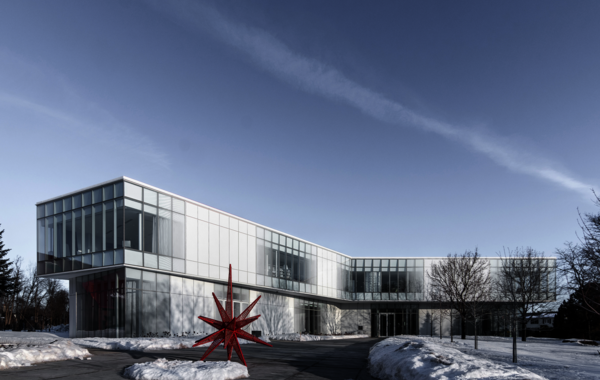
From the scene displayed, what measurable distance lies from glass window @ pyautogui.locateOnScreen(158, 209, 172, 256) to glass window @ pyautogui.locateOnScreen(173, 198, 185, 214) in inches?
28.9

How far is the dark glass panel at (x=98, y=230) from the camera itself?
30.0 m

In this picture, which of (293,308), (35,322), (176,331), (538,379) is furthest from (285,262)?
(35,322)

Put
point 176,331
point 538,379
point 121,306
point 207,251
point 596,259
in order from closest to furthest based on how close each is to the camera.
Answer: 1. point 538,379
2. point 596,259
3. point 121,306
4. point 176,331
5. point 207,251

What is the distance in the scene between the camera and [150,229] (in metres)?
30.5

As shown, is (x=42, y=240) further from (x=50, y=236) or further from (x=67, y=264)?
(x=67, y=264)

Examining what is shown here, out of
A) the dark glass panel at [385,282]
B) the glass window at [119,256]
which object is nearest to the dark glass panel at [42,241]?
the glass window at [119,256]

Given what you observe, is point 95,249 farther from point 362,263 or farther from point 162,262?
point 362,263

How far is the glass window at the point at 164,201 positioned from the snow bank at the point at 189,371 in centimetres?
2039

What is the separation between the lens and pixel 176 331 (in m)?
32.8

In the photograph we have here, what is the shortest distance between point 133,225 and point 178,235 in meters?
3.74

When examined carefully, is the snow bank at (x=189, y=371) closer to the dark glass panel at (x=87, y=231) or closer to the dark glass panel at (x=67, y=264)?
the dark glass panel at (x=87, y=231)

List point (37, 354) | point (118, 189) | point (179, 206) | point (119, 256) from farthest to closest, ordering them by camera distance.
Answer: point (179, 206) → point (118, 189) → point (119, 256) → point (37, 354)

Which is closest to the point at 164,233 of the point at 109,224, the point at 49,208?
the point at 109,224

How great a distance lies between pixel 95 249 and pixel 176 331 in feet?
25.7
